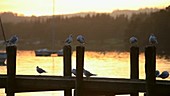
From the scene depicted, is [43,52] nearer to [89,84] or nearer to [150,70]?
[89,84]

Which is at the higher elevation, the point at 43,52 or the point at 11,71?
the point at 11,71

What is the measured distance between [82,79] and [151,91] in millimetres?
2229

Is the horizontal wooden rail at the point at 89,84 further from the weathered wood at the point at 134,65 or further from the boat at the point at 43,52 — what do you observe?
the boat at the point at 43,52

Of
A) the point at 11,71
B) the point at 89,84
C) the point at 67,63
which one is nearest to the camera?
the point at 89,84

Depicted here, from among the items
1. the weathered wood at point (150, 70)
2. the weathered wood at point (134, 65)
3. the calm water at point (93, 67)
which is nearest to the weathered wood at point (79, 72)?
the weathered wood at point (150, 70)

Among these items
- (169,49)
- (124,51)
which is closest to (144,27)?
(169,49)

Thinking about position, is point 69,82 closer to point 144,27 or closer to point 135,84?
point 135,84

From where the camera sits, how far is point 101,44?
102m

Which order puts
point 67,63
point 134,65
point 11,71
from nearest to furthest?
point 11,71 → point 134,65 → point 67,63

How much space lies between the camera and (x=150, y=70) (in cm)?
1395

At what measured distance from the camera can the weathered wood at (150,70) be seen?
13.8m

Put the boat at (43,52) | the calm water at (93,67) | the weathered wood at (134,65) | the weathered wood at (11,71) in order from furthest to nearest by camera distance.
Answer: the boat at (43,52) → the calm water at (93,67) → the weathered wood at (134,65) → the weathered wood at (11,71)

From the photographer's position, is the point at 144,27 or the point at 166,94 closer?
the point at 166,94

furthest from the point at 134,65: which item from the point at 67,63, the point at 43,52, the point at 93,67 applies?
the point at 43,52
